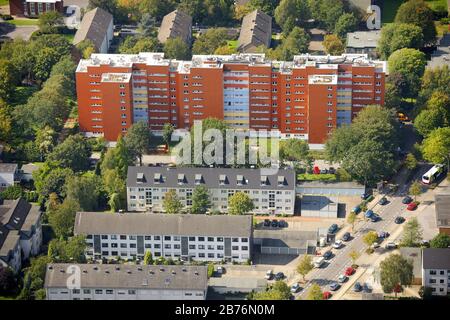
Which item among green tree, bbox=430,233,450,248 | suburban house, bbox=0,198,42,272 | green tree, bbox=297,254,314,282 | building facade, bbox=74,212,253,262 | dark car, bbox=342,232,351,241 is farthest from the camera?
dark car, bbox=342,232,351,241

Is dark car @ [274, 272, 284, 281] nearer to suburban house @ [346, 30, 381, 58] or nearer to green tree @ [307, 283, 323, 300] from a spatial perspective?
green tree @ [307, 283, 323, 300]

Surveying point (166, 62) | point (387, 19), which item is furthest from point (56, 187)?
point (387, 19)

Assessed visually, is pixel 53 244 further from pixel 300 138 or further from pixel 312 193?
pixel 300 138

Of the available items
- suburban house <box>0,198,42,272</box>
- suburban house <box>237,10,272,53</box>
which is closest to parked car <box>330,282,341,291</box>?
suburban house <box>0,198,42,272</box>

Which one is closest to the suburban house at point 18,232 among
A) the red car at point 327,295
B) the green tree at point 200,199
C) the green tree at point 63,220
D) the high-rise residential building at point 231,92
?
the green tree at point 63,220

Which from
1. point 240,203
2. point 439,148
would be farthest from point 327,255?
point 439,148
